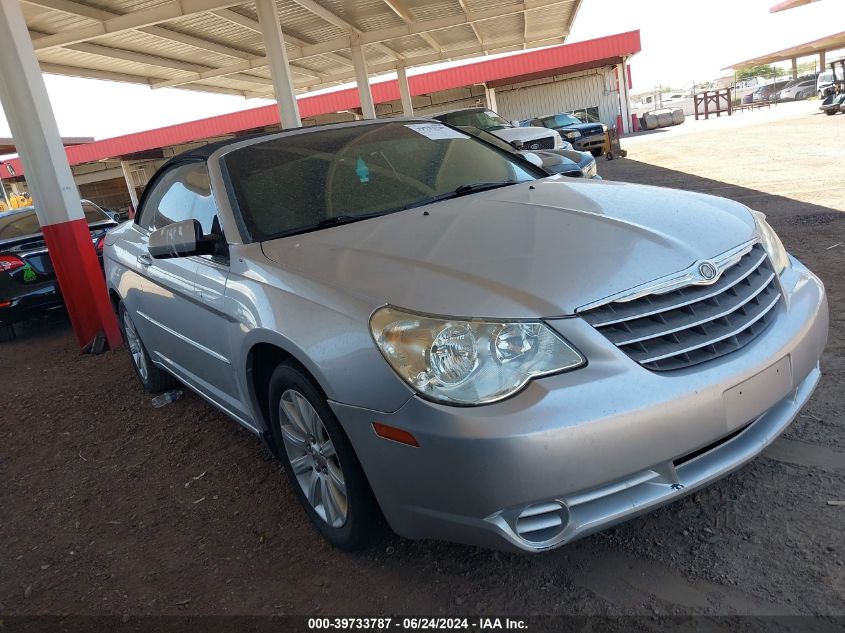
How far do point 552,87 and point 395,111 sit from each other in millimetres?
8370

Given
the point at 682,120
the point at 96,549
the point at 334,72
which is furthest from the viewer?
the point at 682,120

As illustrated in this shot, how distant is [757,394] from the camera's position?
2.04 meters

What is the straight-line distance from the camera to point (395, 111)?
36.9 meters

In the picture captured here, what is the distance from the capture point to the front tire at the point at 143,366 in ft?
15.5

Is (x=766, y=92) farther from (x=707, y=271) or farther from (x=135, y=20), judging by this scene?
(x=707, y=271)

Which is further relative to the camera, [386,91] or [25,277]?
[386,91]

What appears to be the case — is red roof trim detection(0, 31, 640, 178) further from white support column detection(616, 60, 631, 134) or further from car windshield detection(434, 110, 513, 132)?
car windshield detection(434, 110, 513, 132)

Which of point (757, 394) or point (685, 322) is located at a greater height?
point (685, 322)

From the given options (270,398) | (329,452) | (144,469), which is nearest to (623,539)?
(329,452)

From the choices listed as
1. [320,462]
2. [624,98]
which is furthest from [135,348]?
[624,98]

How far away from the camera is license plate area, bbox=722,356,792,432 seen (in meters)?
1.97

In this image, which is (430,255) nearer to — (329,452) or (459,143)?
(329,452)

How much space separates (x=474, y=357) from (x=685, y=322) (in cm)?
65

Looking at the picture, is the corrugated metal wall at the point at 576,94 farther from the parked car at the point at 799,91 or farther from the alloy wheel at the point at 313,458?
the alloy wheel at the point at 313,458
